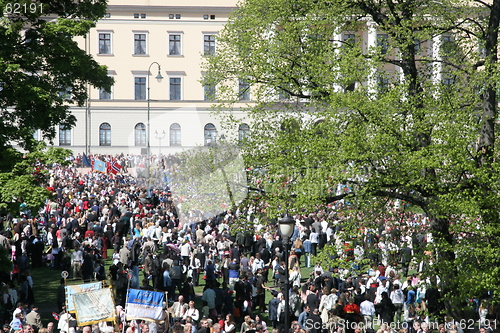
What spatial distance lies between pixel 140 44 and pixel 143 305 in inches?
2252

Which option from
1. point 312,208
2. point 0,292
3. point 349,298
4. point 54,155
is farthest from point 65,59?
point 349,298

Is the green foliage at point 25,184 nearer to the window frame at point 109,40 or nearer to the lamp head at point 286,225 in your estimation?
the lamp head at point 286,225

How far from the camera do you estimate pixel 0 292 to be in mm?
18578

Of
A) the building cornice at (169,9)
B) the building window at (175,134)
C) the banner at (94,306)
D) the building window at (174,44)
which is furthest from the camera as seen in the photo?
the building window at (174,44)

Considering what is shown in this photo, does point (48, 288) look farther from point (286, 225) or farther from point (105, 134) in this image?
point (105, 134)

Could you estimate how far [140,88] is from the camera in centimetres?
7056

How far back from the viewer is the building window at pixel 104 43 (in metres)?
69.8

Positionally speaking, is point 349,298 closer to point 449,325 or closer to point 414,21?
point 449,325

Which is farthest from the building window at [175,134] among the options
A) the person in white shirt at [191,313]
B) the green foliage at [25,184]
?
the person in white shirt at [191,313]

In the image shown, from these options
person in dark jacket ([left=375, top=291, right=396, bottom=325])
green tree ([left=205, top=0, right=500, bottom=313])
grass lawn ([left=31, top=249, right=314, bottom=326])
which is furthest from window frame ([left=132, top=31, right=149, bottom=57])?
person in dark jacket ([left=375, top=291, right=396, bottom=325])

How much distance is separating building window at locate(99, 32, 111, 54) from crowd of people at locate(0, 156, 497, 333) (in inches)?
1529

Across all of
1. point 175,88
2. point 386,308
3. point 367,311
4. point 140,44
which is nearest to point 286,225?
point 367,311

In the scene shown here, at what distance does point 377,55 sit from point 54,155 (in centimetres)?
922

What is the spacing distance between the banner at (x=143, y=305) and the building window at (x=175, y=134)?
4891cm
